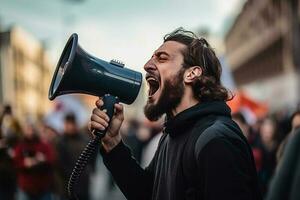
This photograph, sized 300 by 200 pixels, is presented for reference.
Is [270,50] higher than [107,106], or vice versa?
[107,106]

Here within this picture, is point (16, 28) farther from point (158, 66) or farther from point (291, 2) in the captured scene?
point (158, 66)

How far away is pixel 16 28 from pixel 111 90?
234 feet

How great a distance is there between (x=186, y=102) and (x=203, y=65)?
0.18 metres

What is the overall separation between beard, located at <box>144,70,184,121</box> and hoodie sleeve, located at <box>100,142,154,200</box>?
0.96 feet

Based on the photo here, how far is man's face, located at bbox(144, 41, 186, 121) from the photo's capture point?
109 inches

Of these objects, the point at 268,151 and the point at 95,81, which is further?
the point at 268,151

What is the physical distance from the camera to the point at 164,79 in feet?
9.09

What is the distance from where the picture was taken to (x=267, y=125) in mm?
9258

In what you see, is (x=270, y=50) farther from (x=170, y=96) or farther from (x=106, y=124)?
(x=106, y=124)

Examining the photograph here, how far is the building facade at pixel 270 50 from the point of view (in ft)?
114

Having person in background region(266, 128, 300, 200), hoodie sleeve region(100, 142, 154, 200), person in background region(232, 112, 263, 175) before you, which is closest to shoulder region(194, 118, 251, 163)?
hoodie sleeve region(100, 142, 154, 200)

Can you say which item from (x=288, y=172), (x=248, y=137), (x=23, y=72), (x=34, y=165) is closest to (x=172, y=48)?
(x=288, y=172)

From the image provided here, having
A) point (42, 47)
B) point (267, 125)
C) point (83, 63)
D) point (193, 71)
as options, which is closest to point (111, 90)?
point (83, 63)

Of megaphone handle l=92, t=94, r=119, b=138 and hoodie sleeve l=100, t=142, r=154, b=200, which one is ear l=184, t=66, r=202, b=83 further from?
hoodie sleeve l=100, t=142, r=154, b=200
